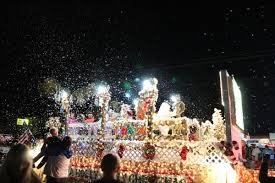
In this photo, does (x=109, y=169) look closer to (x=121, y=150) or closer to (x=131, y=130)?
(x=121, y=150)

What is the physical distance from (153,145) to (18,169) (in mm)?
7994

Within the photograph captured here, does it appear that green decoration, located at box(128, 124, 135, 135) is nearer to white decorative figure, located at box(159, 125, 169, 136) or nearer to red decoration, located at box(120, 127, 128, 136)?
red decoration, located at box(120, 127, 128, 136)

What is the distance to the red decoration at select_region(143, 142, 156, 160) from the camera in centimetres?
1100

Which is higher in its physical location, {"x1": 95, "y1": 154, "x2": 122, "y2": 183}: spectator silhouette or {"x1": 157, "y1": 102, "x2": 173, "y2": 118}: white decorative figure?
{"x1": 157, "y1": 102, "x2": 173, "y2": 118}: white decorative figure

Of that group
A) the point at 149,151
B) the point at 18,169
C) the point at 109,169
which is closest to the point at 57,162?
the point at 18,169

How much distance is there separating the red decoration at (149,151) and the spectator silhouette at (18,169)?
303 inches

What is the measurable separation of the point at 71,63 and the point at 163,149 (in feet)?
65.4

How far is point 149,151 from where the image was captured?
11062 millimetres

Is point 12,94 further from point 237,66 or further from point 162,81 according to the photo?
point 237,66

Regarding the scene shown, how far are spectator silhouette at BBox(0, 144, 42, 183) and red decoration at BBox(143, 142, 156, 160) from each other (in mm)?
7706

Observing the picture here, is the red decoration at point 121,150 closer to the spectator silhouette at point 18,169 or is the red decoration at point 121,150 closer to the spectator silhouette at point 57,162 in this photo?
the spectator silhouette at point 57,162

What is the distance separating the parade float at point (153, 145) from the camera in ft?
33.2

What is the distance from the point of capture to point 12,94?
130ft

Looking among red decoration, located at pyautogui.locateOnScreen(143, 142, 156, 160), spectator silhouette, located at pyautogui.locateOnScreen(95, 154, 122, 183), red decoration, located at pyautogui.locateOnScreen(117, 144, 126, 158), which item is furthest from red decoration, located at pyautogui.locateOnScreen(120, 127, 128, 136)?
spectator silhouette, located at pyautogui.locateOnScreen(95, 154, 122, 183)
